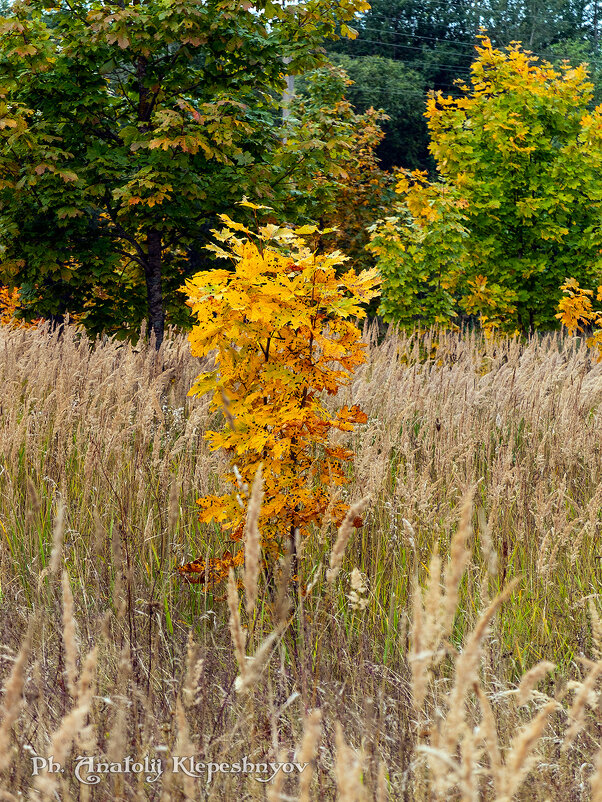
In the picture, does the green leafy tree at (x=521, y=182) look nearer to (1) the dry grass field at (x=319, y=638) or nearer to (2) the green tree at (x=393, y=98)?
(1) the dry grass field at (x=319, y=638)

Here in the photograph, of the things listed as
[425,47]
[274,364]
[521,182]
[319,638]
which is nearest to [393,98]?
[425,47]

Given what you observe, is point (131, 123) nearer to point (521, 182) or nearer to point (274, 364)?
point (274, 364)

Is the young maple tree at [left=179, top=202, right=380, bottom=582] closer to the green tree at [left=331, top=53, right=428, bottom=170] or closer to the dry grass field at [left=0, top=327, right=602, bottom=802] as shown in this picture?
the dry grass field at [left=0, top=327, right=602, bottom=802]

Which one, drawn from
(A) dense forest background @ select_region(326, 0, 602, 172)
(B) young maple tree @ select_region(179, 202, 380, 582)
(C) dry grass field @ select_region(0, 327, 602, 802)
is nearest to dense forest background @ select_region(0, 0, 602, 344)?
(C) dry grass field @ select_region(0, 327, 602, 802)

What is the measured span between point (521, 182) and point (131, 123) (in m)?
5.58

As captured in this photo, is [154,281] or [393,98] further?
[393,98]

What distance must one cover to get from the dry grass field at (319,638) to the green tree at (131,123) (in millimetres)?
2493

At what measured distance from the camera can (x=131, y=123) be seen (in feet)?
21.0

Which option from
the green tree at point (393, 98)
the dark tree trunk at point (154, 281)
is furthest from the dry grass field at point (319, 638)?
the green tree at point (393, 98)

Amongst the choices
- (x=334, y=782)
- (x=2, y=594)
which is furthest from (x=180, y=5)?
(x=334, y=782)

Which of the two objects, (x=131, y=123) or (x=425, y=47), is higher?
(x=425, y=47)

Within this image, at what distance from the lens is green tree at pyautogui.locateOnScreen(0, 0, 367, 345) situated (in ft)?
18.4

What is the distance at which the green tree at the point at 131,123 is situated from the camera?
18.4 feet

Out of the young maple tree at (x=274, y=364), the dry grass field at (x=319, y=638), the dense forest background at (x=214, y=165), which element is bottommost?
the dry grass field at (x=319, y=638)
